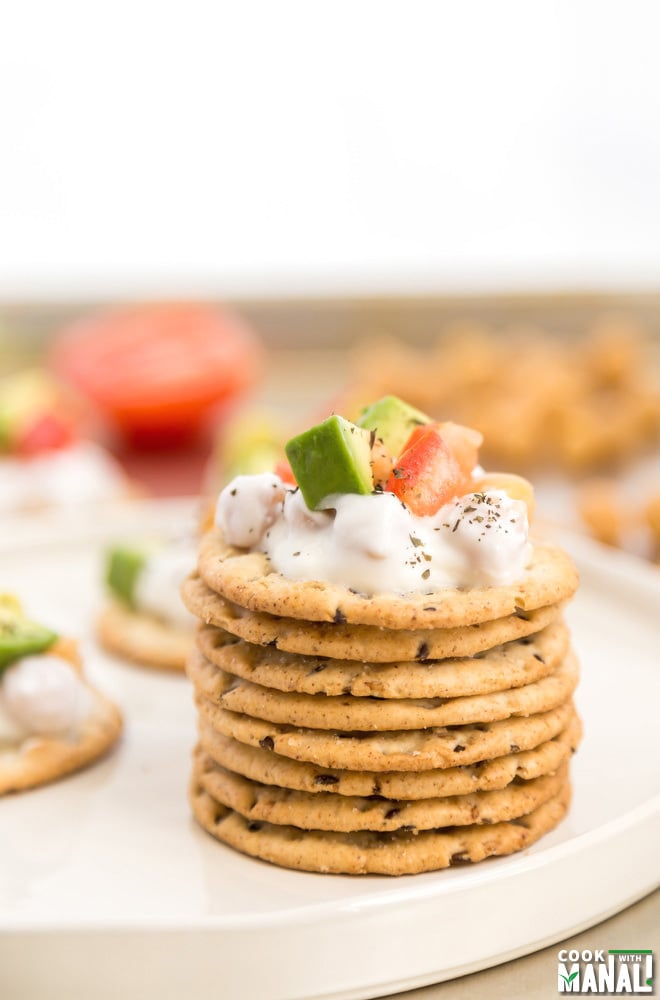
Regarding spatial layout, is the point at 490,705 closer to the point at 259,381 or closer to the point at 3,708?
the point at 3,708

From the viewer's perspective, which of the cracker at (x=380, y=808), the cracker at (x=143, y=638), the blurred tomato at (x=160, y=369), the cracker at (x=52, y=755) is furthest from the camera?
the blurred tomato at (x=160, y=369)

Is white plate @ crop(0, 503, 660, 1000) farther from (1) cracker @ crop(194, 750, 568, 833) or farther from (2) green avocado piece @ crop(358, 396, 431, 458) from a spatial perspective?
(2) green avocado piece @ crop(358, 396, 431, 458)

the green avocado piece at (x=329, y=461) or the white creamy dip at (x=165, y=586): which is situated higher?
the green avocado piece at (x=329, y=461)

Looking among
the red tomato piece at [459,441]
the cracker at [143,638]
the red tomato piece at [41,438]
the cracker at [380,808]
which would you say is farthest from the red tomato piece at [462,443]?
the red tomato piece at [41,438]

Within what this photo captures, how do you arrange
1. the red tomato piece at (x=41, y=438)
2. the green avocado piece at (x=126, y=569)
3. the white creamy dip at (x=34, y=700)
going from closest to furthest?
1. the white creamy dip at (x=34, y=700)
2. the green avocado piece at (x=126, y=569)
3. the red tomato piece at (x=41, y=438)

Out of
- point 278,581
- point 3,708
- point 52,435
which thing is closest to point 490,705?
point 278,581

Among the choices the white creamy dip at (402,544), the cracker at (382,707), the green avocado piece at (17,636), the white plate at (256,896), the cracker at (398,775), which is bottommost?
the white plate at (256,896)

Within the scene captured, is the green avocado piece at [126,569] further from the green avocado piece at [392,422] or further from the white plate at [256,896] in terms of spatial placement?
the green avocado piece at [392,422]
